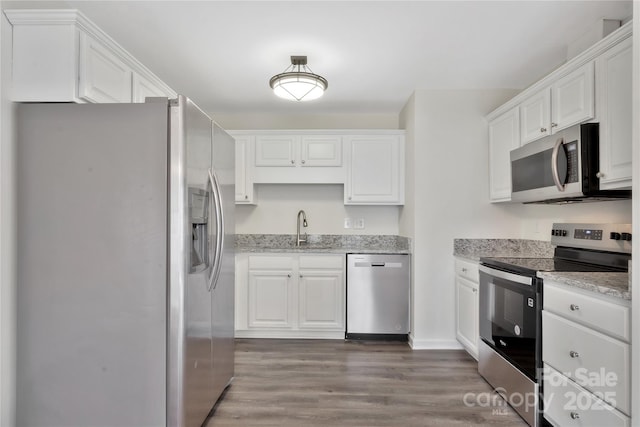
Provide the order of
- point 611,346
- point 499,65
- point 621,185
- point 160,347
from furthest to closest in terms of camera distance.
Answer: point 499,65 → point 621,185 → point 160,347 → point 611,346

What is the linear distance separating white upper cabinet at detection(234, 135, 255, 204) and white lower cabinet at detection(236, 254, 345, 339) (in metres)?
0.76

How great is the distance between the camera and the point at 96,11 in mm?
2082

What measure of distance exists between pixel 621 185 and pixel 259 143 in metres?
3.02

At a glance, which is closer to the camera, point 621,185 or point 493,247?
point 621,185

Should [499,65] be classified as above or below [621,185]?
above

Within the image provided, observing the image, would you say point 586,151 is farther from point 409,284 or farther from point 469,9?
point 409,284

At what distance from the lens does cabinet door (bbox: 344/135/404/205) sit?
12.3ft

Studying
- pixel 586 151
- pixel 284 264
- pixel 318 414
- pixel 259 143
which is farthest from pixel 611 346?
pixel 259 143

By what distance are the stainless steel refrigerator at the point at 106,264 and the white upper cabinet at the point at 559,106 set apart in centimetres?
218

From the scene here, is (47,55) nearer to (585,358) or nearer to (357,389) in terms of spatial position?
(357,389)

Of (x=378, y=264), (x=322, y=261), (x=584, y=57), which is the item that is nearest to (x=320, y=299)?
(x=322, y=261)

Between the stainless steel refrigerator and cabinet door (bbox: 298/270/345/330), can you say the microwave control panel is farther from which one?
the stainless steel refrigerator

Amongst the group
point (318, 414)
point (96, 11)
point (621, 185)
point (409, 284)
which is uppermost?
point (96, 11)

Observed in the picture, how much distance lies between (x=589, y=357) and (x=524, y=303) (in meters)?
0.48
